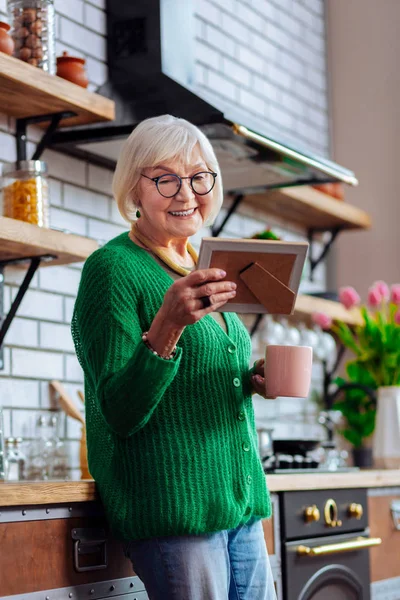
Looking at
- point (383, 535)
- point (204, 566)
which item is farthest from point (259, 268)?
point (383, 535)

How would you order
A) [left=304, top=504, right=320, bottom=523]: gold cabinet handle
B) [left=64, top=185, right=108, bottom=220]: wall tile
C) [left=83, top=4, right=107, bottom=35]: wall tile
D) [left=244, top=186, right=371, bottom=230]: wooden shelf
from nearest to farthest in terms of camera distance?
[left=304, top=504, right=320, bottom=523]: gold cabinet handle
[left=64, top=185, right=108, bottom=220]: wall tile
[left=83, top=4, right=107, bottom=35]: wall tile
[left=244, top=186, right=371, bottom=230]: wooden shelf

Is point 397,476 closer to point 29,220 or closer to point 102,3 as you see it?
point 29,220

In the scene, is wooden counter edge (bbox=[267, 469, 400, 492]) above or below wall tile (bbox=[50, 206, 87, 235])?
below

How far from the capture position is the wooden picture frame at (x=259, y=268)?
170cm

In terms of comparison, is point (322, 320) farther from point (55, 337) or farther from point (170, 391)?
point (170, 391)

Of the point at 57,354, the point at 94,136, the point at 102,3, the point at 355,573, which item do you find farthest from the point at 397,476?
the point at 102,3

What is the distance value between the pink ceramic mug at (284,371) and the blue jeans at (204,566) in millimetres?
277

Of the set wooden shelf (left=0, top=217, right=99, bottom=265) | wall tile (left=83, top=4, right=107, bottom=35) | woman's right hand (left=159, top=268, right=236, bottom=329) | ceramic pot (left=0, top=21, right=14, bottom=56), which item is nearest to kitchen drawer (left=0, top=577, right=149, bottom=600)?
woman's right hand (left=159, top=268, right=236, bottom=329)

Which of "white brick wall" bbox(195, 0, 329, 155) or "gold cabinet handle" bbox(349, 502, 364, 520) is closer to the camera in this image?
"gold cabinet handle" bbox(349, 502, 364, 520)

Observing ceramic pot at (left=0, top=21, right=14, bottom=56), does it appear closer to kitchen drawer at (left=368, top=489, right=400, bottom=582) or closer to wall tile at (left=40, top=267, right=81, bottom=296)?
wall tile at (left=40, top=267, right=81, bottom=296)

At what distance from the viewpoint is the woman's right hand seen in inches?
63.8

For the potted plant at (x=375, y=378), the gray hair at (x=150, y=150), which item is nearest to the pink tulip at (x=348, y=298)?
the potted plant at (x=375, y=378)

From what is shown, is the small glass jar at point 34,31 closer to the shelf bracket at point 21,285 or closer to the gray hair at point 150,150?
the shelf bracket at point 21,285

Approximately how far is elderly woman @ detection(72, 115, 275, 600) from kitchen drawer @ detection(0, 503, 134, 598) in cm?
9
